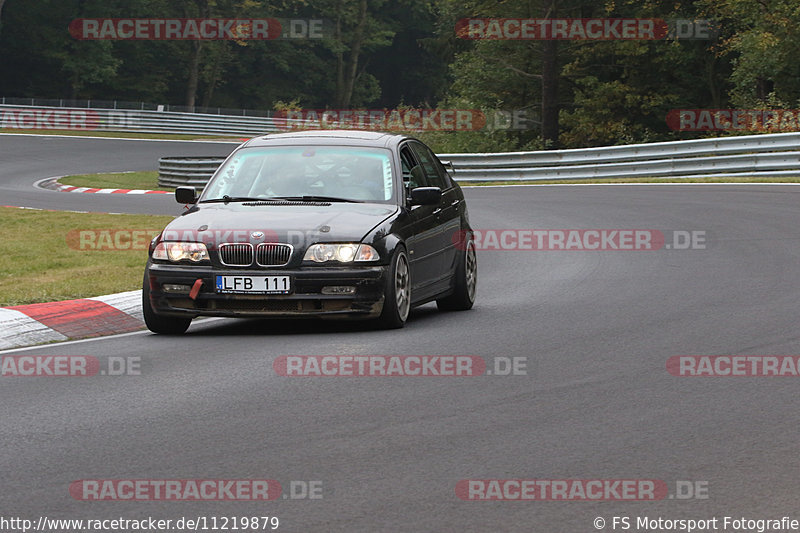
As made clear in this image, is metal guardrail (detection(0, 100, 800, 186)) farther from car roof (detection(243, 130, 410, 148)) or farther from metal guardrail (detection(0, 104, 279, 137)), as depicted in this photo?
metal guardrail (detection(0, 104, 279, 137))

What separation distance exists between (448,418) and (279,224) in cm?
356

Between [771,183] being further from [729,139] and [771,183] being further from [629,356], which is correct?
[629,356]

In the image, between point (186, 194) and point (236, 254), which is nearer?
point (236, 254)

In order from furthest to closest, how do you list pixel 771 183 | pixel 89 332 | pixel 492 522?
pixel 771 183, pixel 89 332, pixel 492 522

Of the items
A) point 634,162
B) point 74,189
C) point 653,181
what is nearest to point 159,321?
point 653,181

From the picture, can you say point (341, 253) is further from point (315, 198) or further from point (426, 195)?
point (426, 195)

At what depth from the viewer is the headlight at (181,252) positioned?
10.1 metres

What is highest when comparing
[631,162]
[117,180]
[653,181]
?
[631,162]

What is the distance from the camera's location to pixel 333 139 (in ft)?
38.2

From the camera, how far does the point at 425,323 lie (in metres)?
11.0

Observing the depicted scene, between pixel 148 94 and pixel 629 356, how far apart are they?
74.9m

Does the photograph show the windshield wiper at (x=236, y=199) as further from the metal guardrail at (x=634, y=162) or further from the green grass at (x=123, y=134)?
the green grass at (x=123, y=134)

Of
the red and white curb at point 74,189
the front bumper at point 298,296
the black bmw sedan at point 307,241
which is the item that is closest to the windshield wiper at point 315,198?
the black bmw sedan at point 307,241

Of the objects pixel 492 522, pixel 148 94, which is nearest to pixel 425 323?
pixel 492 522
